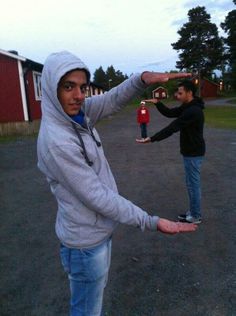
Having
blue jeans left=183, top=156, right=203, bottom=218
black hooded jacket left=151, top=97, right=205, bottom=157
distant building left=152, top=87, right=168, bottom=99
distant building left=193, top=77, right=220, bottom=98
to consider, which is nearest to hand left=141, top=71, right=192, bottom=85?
black hooded jacket left=151, top=97, right=205, bottom=157

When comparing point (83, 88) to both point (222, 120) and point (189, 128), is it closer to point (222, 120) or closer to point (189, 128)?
point (189, 128)

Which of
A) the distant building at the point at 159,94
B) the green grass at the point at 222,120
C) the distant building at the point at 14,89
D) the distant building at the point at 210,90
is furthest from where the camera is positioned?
the distant building at the point at 210,90

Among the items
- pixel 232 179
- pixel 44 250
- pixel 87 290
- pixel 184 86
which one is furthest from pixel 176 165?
pixel 87 290

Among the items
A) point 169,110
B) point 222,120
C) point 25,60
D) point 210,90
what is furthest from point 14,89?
point 210,90

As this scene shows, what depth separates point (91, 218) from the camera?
2.04 m

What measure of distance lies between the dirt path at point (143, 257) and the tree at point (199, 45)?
189 feet

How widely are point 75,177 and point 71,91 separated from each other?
0.47 m

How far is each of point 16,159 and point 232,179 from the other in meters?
6.53

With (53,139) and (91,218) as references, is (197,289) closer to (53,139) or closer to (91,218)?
(91,218)

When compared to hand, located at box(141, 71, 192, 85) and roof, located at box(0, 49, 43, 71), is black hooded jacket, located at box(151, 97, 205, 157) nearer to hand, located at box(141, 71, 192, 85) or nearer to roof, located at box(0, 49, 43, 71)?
hand, located at box(141, 71, 192, 85)

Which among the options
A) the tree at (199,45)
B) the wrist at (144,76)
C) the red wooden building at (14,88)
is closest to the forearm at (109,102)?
the wrist at (144,76)

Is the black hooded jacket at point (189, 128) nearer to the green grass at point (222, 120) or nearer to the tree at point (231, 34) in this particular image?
the green grass at point (222, 120)

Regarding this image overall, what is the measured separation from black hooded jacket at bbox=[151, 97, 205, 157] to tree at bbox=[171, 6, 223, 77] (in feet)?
195

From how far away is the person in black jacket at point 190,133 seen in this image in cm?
471
